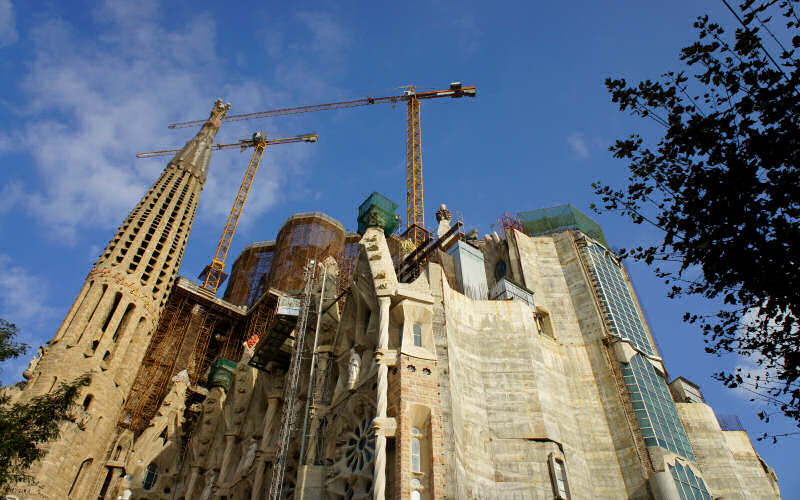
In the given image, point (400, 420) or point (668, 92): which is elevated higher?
point (668, 92)

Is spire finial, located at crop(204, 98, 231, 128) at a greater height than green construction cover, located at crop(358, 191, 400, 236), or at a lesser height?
greater

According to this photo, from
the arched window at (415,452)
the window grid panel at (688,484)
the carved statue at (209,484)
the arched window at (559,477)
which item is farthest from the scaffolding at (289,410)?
the window grid panel at (688,484)

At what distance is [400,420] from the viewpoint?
19.5 m

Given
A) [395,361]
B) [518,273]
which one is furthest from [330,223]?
[395,361]

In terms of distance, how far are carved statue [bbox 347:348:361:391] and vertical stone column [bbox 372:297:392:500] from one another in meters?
2.34

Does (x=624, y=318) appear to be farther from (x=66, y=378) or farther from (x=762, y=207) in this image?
(x=66, y=378)

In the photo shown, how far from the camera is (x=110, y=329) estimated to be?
43.1m

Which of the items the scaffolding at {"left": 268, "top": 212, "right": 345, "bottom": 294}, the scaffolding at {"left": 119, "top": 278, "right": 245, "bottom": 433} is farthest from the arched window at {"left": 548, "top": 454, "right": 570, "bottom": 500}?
the scaffolding at {"left": 268, "top": 212, "right": 345, "bottom": 294}

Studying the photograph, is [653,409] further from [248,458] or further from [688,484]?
[248,458]

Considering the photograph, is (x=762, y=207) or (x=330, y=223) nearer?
(x=762, y=207)

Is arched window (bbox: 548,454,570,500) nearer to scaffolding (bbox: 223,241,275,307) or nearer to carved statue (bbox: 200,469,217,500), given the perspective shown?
carved statue (bbox: 200,469,217,500)

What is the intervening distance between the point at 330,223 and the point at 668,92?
192ft

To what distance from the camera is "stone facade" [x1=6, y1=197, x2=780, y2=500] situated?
67.2 feet

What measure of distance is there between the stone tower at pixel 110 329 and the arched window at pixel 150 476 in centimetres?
282
